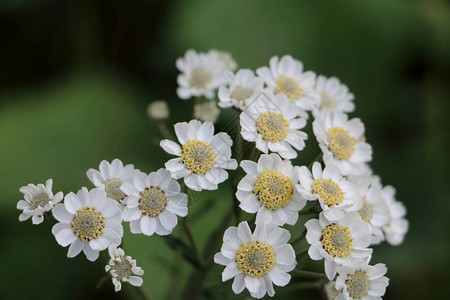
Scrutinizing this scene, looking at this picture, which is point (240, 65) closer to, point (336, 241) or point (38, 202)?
point (336, 241)

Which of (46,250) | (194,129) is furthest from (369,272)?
(46,250)

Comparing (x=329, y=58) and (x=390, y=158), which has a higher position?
(x=329, y=58)

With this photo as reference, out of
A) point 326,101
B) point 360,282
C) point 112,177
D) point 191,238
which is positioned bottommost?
point 191,238

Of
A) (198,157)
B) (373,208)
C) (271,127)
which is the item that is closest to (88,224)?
(198,157)

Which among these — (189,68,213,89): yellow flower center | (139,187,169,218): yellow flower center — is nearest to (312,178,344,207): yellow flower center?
(139,187,169,218): yellow flower center

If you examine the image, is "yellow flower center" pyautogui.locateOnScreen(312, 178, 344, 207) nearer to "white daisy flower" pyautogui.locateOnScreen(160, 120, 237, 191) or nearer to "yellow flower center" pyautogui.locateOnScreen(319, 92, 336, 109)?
"white daisy flower" pyautogui.locateOnScreen(160, 120, 237, 191)

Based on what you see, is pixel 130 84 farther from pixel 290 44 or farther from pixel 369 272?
pixel 369 272
